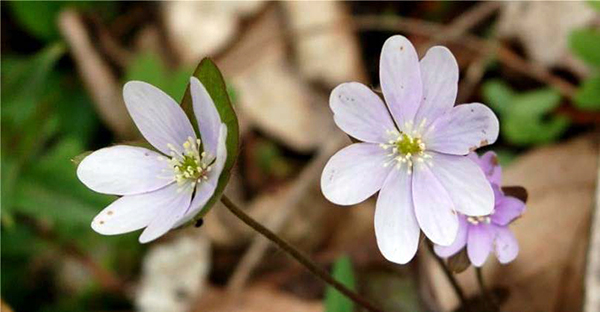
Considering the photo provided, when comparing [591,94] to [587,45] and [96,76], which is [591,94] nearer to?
[587,45]

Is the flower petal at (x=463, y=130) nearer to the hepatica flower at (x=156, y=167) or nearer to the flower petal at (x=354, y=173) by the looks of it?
the flower petal at (x=354, y=173)

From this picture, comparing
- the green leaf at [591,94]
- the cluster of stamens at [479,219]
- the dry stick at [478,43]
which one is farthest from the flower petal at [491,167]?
the dry stick at [478,43]

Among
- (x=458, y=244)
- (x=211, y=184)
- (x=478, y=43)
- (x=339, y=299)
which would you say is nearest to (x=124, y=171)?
(x=211, y=184)

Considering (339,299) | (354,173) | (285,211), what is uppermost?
(354,173)

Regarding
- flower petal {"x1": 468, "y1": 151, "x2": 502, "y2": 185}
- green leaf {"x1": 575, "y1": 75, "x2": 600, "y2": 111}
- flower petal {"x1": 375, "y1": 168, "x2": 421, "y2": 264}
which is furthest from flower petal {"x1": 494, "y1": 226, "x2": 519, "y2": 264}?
green leaf {"x1": 575, "y1": 75, "x2": 600, "y2": 111}

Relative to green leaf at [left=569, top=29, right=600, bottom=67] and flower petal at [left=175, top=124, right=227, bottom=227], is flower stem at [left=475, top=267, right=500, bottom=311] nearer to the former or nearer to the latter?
flower petal at [left=175, top=124, right=227, bottom=227]

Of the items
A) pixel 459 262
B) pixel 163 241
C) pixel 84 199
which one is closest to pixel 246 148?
pixel 163 241

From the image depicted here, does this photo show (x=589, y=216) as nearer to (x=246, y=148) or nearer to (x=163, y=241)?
(x=246, y=148)
